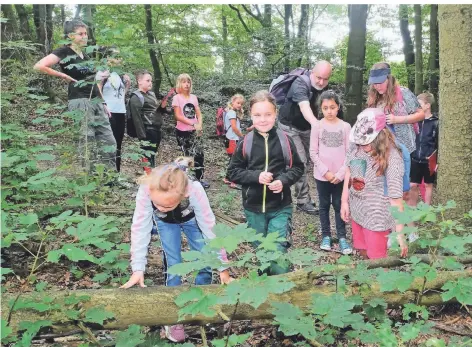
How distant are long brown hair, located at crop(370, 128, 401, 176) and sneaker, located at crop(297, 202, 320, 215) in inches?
101

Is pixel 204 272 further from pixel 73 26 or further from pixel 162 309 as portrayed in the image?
pixel 73 26

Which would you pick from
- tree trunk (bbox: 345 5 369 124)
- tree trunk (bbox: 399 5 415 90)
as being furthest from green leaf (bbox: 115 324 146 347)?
tree trunk (bbox: 399 5 415 90)

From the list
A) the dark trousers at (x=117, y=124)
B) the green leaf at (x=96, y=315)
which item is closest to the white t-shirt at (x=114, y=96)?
the dark trousers at (x=117, y=124)

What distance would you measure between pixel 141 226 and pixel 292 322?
1.28m

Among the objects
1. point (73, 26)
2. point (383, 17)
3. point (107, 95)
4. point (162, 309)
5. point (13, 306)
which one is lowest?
point (162, 309)

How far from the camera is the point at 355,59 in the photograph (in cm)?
1047

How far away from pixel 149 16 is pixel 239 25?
9.35m

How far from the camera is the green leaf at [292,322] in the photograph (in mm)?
2098

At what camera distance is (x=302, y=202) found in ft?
20.2

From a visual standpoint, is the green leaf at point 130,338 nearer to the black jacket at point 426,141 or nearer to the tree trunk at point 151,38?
the black jacket at point 426,141

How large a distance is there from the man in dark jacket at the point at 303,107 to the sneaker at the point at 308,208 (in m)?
0.02

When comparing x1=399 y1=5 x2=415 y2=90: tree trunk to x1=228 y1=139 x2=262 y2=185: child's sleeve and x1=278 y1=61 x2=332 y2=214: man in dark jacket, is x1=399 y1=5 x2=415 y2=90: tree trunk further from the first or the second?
x1=228 y1=139 x2=262 y2=185: child's sleeve

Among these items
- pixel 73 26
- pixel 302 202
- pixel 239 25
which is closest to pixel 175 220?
pixel 73 26

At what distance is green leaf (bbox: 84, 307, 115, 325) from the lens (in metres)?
2.38
